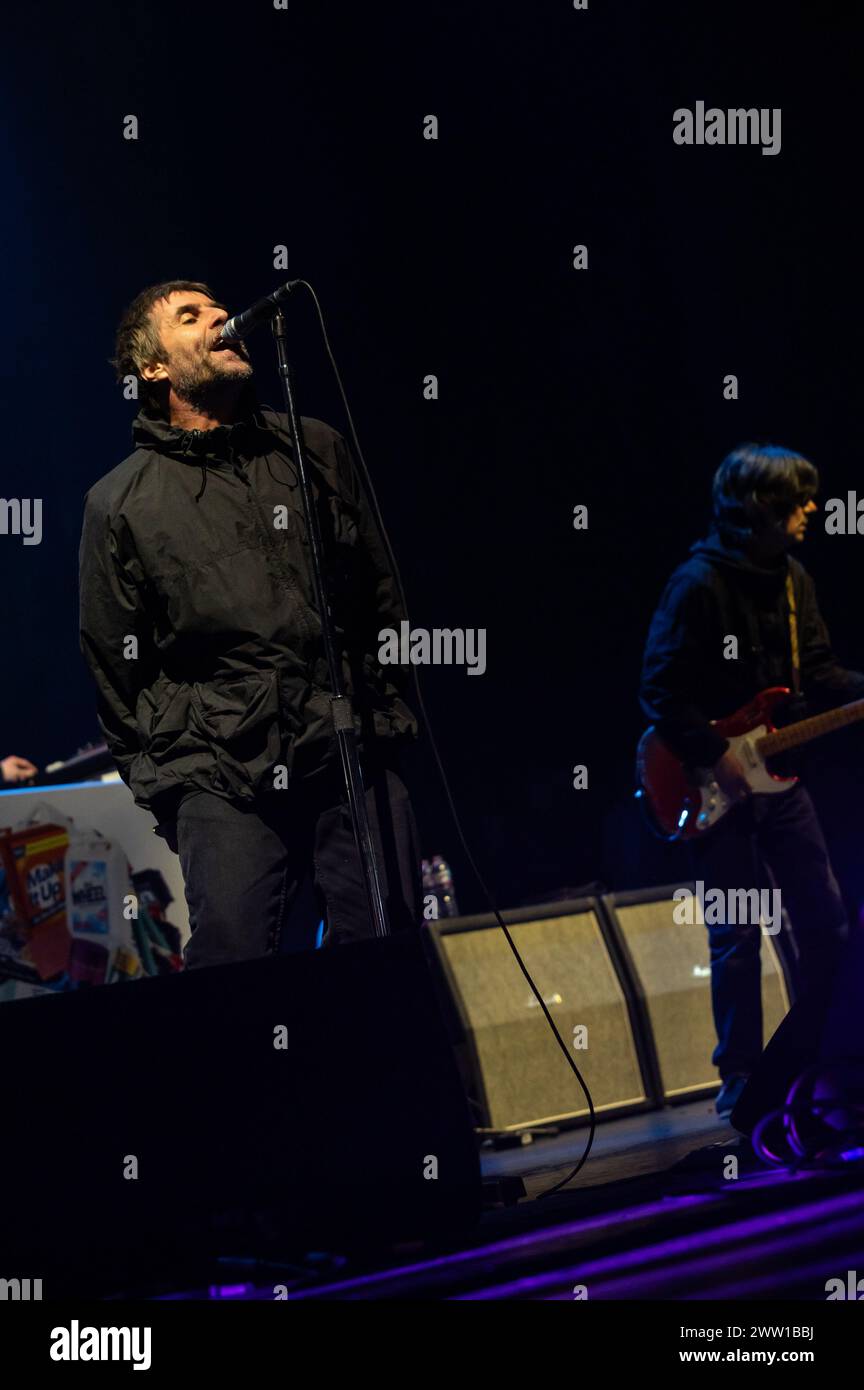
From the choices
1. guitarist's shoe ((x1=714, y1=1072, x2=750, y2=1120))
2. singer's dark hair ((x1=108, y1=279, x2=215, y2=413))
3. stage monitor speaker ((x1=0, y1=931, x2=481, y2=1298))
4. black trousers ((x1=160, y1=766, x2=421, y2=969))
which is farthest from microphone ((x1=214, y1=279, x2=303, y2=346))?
guitarist's shoe ((x1=714, y1=1072, x2=750, y2=1120))

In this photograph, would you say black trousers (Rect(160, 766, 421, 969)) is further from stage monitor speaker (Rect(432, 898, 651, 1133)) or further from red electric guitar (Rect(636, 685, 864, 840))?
stage monitor speaker (Rect(432, 898, 651, 1133))

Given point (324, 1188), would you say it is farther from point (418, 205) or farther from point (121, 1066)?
point (418, 205)

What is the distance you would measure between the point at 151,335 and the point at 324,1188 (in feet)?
6.36

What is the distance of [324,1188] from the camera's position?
2.57 metres

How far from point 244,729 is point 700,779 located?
205 centimetres

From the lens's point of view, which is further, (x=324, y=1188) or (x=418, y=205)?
(x=418, y=205)

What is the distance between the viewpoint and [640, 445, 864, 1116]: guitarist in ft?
15.0

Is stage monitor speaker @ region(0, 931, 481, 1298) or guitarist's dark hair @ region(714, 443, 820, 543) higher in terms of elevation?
guitarist's dark hair @ region(714, 443, 820, 543)

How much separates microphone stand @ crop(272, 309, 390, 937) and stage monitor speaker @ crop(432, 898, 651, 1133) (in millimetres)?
2322

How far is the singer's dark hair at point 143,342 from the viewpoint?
3.47 metres

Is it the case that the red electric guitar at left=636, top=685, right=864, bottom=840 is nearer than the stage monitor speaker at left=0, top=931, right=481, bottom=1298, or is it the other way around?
the stage monitor speaker at left=0, top=931, right=481, bottom=1298

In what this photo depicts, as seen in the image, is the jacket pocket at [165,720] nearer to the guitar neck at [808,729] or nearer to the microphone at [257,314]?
the microphone at [257,314]

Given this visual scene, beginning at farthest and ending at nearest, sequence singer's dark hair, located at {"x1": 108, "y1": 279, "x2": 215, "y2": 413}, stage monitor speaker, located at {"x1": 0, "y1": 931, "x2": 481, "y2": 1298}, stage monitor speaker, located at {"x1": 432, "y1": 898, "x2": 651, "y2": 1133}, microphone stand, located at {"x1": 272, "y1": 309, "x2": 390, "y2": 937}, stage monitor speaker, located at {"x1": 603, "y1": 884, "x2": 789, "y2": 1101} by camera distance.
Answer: stage monitor speaker, located at {"x1": 603, "y1": 884, "x2": 789, "y2": 1101} < stage monitor speaker, located at {"x1": 432, "y1": 898, "x2": 651, "y2": 1133} < singer's dark hair, located at {"x1": 108, "y1": 279, "x2": 215, "y2": 413} < microphone stand, located at {"x1": 272, "y1": 309, "x2": 390, "y2": 937} < stage monitor speaker, located at {"x1": 0, "y1": 931, "x2": 481, "y2": 1298}
